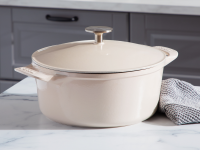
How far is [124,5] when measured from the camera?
4.75ft

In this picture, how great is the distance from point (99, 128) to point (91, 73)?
0.44ft

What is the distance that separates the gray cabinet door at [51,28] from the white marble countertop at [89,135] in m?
0.94

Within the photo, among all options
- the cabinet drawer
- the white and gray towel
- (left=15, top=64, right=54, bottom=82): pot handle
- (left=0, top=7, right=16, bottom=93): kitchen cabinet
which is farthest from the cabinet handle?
(left=15, top=64, right=54, bottom=82): pot handle

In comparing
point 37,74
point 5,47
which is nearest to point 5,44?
point 5,47

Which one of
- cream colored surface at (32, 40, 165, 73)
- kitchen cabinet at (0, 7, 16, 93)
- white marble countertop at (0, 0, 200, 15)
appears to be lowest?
kitchen cabinet at (0, 7, 16, 93)

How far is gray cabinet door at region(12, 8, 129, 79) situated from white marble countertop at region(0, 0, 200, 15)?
0.04 meters

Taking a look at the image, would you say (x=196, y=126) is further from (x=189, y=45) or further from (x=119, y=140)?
(x=189, y=45)

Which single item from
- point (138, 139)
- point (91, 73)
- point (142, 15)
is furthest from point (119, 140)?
point (142, 15)

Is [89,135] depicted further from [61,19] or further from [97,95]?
[61,19]

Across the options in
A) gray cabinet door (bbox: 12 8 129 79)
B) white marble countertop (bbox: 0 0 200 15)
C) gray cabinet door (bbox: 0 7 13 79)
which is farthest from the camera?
gray cabinet door (bbox: 0 7 13 79)

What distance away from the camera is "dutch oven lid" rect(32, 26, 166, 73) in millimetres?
524

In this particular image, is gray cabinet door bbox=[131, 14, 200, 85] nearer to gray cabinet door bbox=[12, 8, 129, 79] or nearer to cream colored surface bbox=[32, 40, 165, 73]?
gray cabinet door bbox=[12, 8, 129, 79]

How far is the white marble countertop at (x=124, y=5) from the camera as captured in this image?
4.66 feet

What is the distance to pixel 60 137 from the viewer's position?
1.82 feet
